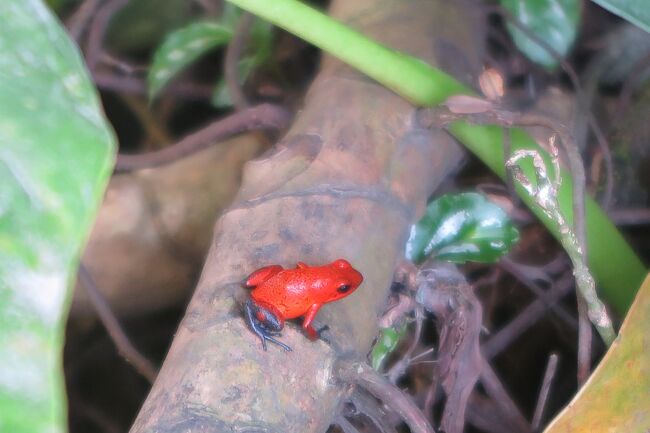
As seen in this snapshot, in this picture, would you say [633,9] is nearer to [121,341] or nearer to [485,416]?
[485,416]

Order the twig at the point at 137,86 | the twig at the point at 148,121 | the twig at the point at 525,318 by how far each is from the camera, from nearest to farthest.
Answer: the twig at the point at 525,318, the twig at the point at 137,86, the twig at the point at 148,121

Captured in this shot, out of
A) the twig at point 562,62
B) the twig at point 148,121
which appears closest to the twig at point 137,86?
the twig at point 148,121

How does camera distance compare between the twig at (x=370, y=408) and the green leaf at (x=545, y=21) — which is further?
the green leaf at (x=545, y=21)

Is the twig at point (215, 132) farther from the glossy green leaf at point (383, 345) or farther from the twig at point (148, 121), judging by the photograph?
the glossy green leaf at point (383, 345)

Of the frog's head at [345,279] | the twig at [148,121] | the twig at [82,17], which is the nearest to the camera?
the frog's head at [345,279]

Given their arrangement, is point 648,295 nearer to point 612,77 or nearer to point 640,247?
point 640,247

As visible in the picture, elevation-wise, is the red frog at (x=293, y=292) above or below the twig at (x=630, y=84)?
below

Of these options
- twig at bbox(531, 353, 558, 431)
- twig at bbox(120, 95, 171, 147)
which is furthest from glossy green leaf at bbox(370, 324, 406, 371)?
twig at bbox(120, 95, 171, 147)

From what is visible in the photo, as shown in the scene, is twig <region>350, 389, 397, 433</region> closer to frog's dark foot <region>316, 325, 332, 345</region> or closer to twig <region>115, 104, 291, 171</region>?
frog's dark foot <region>316, 325, 332, 345</region>
